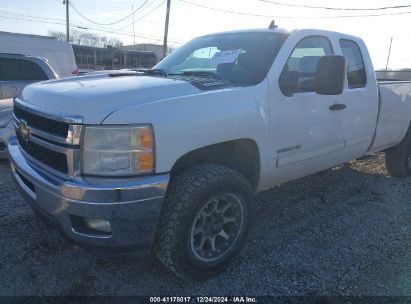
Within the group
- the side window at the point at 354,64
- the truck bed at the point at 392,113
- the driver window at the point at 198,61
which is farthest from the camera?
the truck bed at the point at 392,113

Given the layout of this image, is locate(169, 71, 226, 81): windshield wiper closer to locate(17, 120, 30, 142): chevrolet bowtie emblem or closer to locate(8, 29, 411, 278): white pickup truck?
locate(8, 29, 411, 278): white pickup truck

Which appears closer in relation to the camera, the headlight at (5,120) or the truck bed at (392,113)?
the truck bed at (392,113)

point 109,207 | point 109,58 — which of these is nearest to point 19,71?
point 109,207

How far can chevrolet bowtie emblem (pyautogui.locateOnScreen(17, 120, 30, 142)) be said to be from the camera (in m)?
2.88

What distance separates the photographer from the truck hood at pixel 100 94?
237 cm

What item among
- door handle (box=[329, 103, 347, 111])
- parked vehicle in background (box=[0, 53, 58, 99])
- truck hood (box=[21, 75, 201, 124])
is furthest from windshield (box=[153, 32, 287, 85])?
parked vehicle in background (box=[0, 53, 58, 99])

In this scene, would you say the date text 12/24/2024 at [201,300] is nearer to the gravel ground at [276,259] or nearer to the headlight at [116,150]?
the gravel ground at [276,259]

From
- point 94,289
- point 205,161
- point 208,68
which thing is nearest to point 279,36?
point 208,68

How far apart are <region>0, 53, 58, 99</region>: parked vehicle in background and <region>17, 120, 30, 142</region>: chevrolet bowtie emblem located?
209 inches

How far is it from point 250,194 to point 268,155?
1.32 ft

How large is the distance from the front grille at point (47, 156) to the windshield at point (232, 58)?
4.83 feet

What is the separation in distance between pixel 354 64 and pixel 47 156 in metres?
3.41

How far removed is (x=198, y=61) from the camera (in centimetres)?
386

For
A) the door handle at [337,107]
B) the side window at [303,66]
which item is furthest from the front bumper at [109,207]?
the door handle at [337,107]
